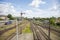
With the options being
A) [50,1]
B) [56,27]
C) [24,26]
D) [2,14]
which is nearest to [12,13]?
[2,14]

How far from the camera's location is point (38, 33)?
2.27 m

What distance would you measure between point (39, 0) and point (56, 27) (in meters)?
0.79

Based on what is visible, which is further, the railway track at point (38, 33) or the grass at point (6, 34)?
the railway track at point (38, 33)

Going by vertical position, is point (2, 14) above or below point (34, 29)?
above

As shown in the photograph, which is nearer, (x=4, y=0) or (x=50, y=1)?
(x=4, y=0)

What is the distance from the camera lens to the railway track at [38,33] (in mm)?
2207

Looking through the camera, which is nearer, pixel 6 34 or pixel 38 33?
pixel 6 34

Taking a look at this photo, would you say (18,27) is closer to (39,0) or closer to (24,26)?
(24,26)

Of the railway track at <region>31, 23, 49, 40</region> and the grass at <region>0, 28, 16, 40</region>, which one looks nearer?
the grass at <region>0, 28, 16, 40</region>

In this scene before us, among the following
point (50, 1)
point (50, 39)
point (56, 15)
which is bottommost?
point (50, 39)

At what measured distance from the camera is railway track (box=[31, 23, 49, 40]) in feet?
7.24

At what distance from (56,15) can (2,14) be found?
132 centimetres

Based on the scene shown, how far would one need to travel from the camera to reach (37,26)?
233 centimetres

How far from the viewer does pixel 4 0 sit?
7.15 feet
